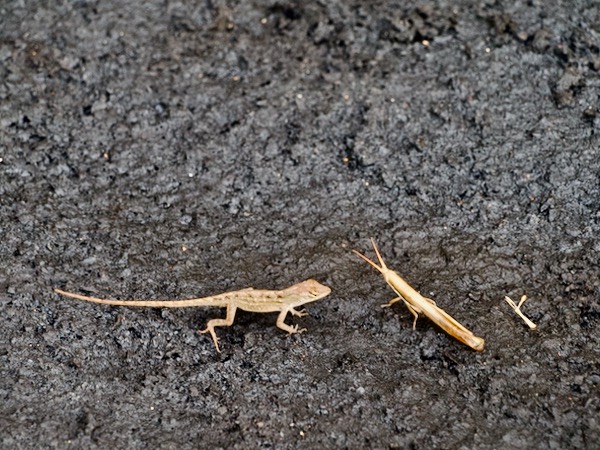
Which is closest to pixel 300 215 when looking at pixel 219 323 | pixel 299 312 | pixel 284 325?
pixel 299 312

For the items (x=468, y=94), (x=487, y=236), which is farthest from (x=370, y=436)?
(x=468, y=94)

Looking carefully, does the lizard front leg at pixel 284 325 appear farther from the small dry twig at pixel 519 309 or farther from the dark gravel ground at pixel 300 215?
the small dry twig at pixel 519 309

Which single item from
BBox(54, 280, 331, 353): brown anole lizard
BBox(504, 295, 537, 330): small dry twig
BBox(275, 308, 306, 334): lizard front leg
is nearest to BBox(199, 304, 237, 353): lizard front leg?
BBox(54, 280, 331, 353): brown anole lizard

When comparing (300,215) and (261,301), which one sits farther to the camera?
(300,215)

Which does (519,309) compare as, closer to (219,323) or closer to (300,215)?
(300,215)

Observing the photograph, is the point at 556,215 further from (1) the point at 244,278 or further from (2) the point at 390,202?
(1) the point at 244,278

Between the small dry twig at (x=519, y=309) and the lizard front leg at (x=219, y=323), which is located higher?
the lizard front leg at (x=219, y=323)

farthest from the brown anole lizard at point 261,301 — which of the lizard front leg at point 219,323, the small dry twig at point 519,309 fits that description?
the small dry twig at point 519,309

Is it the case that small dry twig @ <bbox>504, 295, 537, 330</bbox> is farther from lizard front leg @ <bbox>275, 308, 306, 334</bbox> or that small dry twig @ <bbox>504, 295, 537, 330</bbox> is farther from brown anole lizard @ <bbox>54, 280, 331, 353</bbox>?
lizard front leg @ <bbox>275, 308, 306, 334</bbox>
